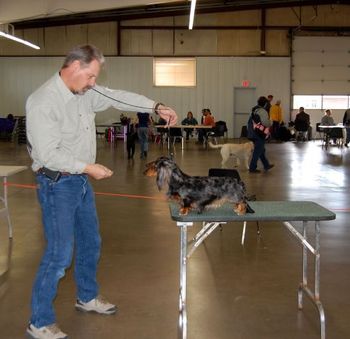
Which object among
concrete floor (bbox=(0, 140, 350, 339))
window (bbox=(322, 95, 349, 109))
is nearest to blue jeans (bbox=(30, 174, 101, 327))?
concrete floor (bbox=(0, 140, 350, 339))

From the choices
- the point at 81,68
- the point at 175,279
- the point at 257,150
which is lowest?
the point at 175,279

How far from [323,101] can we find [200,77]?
5753 millimetres

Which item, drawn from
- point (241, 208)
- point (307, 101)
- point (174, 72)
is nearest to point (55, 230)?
point (241, 208)

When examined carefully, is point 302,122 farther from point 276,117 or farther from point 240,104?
point 240,104

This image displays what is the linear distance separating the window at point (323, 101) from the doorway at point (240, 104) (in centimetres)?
201

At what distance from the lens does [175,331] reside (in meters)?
3.25

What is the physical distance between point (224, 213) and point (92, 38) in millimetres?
22748

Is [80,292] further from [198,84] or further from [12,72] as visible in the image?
[12,72]

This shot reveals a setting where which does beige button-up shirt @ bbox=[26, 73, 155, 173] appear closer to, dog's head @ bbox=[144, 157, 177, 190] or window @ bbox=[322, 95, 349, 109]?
dog's head @ bbox=[144, 157, 177, 190]

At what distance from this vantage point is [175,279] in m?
4.21

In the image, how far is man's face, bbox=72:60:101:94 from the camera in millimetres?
2828

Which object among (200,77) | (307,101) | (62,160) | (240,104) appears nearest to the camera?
(62,160)

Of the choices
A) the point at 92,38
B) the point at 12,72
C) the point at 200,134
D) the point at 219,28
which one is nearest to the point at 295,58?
the point at 219,28

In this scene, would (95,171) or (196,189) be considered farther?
(196,189)
